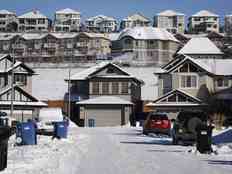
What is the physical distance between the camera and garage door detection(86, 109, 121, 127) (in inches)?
2857

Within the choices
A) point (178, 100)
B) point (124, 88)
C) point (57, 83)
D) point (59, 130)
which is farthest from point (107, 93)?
point (59, 130)

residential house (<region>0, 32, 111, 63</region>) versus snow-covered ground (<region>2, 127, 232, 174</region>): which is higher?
residential house (<region>0, 32, 111, 63</region>)

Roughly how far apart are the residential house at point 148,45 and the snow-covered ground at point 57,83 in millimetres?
67165

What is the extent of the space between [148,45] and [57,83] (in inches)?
3158

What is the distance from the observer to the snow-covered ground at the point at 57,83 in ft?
Result: 271

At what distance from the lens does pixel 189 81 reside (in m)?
→ 74.6

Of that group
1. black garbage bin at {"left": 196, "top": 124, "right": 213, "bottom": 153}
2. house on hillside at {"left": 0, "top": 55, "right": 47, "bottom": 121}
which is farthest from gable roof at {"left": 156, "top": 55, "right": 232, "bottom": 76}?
black garbage bin at {"left": 196, "top": 124, "right": 213, "bottom": 153}

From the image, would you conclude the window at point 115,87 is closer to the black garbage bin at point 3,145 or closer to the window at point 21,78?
the window at point 21,78

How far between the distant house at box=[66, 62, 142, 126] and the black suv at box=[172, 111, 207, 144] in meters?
42.0

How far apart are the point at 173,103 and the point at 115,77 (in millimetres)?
8211

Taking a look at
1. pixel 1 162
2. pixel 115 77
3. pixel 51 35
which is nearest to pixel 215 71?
pixel 115 77

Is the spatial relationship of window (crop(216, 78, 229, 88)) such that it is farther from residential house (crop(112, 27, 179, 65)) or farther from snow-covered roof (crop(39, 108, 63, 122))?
residential house (crop(112, 27, 179, 65))

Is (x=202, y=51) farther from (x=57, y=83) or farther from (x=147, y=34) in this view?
(x=57, y=83)

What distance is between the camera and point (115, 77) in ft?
245
